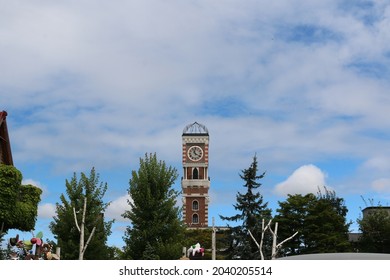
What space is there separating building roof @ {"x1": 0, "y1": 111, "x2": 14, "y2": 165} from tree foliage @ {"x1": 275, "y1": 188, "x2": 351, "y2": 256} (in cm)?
2825

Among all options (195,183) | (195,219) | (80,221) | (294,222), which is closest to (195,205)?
(195,219)

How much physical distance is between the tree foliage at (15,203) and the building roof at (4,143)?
3.36m

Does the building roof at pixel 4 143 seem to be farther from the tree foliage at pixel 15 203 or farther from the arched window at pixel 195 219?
the arched window at pixel 195 219

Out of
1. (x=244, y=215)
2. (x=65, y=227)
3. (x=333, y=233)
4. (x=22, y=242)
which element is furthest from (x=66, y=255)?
(x=333, y=233)

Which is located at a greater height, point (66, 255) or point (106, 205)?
point (106, 205)

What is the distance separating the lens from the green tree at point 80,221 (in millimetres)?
34031

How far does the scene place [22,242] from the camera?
82.2 feet

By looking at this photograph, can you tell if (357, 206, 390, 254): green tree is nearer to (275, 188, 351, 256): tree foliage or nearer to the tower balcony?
(275, 188, 351, 256): tree foliage

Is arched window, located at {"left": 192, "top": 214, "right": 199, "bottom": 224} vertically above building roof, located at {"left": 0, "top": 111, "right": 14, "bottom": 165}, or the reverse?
arched window, located at {"left": 192, "top": 214, "right": 199, "bottom": 224}

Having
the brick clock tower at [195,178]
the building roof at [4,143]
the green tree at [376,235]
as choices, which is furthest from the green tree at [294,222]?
the brick clock tower at [195,178]

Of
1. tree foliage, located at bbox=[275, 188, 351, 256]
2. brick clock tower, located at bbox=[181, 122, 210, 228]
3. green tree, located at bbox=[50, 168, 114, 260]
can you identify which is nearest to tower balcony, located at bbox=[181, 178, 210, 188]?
brick clock tower, located at bbox=[181, 122, 210, 228]

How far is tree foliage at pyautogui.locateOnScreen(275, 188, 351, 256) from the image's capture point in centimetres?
5369
